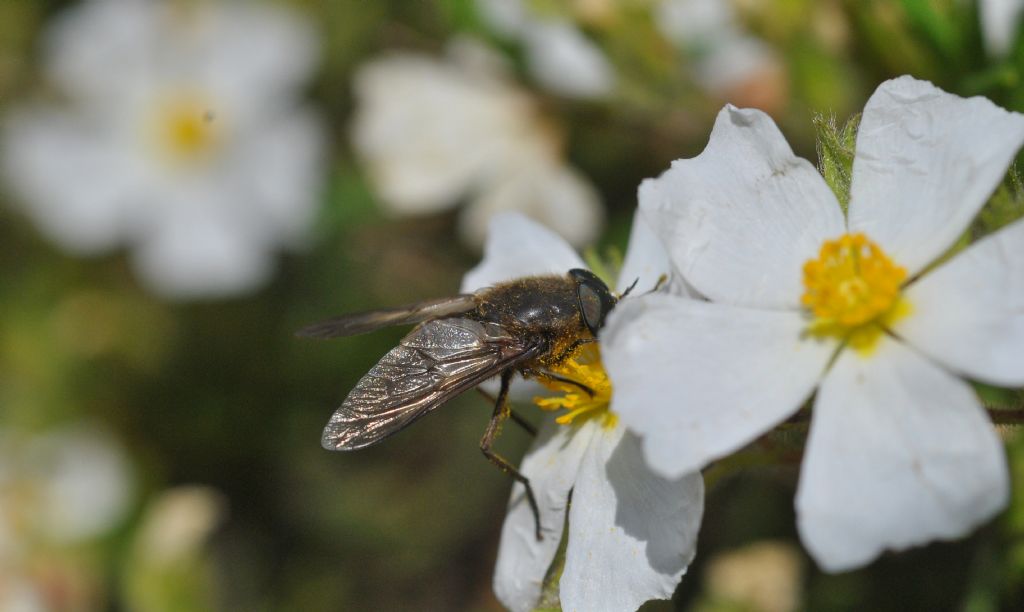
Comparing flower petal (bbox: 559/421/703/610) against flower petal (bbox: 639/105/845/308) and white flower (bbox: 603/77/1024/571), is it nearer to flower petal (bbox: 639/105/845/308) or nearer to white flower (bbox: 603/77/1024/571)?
white flower (bbox: 603/77/1024/571)

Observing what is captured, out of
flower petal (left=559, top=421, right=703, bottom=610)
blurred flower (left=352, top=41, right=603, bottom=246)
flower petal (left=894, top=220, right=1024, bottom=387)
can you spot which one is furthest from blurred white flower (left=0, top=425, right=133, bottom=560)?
flower petal (left=894, top=220, right=1024, bottom=387)

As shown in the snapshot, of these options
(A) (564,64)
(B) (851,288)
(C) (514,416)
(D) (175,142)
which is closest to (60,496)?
(D) (175,142)

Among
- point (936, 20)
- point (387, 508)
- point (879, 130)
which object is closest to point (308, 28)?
point (387, 508)

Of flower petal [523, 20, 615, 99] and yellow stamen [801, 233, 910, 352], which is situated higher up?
yellow stamen [801, 233, 910, 352]

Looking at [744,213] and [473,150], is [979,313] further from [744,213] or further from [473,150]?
[473,150]

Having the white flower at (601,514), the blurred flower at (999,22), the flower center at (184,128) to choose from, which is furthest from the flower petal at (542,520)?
the flower center at (184,128)

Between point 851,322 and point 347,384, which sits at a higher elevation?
point 851,322

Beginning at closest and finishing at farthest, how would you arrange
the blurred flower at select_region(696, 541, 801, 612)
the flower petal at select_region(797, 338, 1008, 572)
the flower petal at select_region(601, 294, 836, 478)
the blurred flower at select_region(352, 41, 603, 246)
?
the flower petal at select_region(797, 338, 1008, 572) → the flower petal at select_region(601, 294, 836, 478) → the blurred flower at select_region(696, 541, 801, 612) → the blurred flower at select_region(352, 41, 603, 246)
